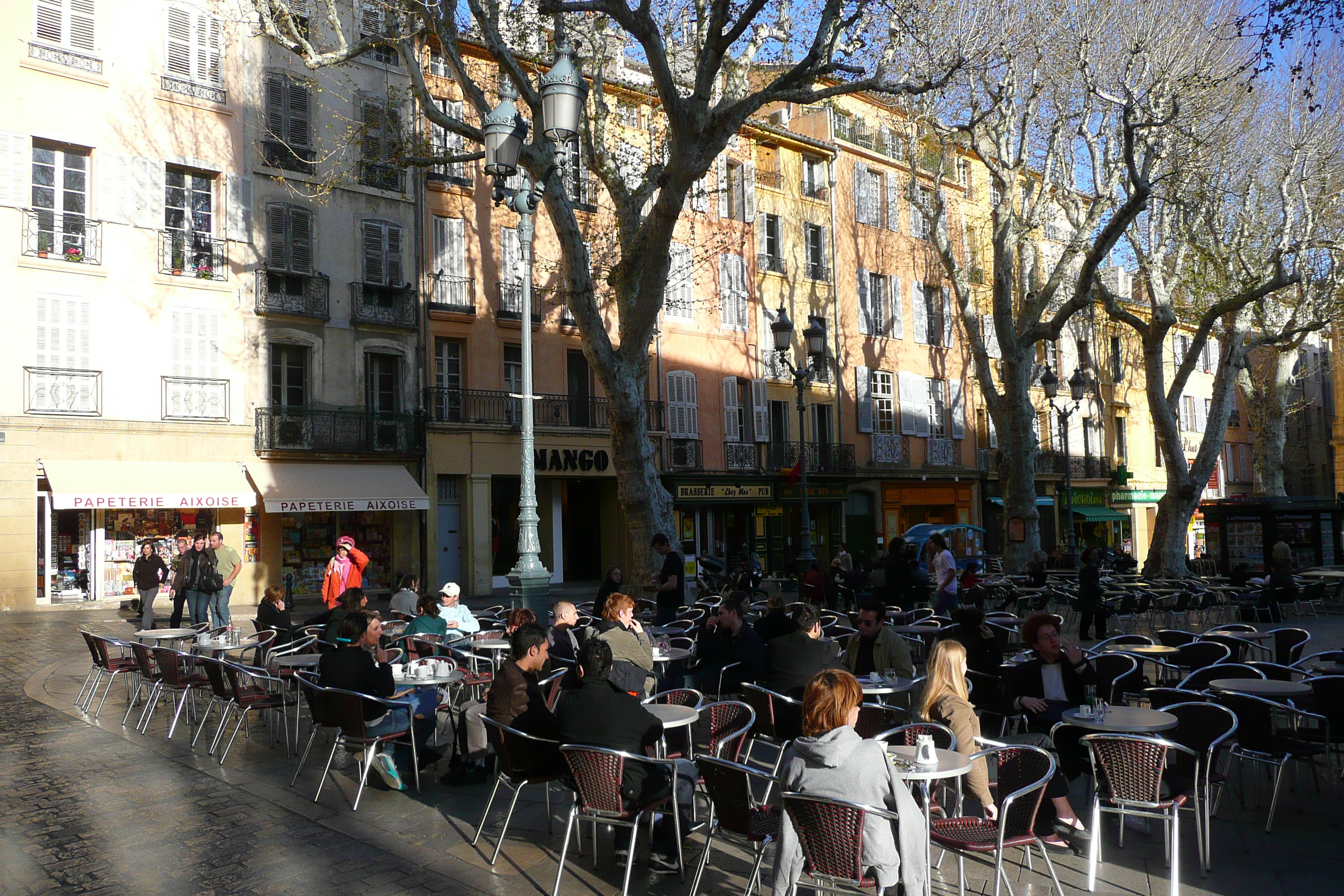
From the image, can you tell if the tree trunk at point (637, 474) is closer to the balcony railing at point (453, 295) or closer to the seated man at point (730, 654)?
the seated man at point (730, 654)

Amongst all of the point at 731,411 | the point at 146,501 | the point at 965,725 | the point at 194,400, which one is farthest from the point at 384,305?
the point at 965,725

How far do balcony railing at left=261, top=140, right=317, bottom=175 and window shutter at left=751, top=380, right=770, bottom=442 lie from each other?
13.5 metres

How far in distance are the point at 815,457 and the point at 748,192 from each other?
318 inches

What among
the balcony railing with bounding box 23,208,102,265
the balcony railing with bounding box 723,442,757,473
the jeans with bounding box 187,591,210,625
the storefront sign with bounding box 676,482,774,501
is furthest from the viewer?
the balcony railing with bounding box 723,442,757,473

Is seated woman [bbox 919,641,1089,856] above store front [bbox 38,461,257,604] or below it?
below

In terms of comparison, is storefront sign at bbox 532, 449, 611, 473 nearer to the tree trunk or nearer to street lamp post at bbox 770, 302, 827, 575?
street lamp post at bbox 770, 302, 827, 575

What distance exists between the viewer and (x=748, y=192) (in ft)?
101

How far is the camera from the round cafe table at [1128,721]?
5.80 m

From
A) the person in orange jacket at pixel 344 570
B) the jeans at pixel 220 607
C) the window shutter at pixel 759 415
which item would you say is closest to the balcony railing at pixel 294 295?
the jeans at pixel 220 607

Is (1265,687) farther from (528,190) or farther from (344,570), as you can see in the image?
(344,570)

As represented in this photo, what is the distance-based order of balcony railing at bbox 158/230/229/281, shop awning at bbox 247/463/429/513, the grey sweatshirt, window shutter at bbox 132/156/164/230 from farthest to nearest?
shop awning at bbox 247/463/429/513
balcony railing at bbox 158/230/229/281
window shutter at bbox 132/156/164/230
the grey sweatshirt

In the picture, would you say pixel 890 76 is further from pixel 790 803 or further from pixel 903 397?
pixel 790 803

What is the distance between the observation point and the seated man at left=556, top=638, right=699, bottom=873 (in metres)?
5.46

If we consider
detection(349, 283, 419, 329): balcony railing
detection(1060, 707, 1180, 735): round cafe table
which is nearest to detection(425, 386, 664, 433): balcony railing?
detection(349, 283, 419, 329): balcony railing
